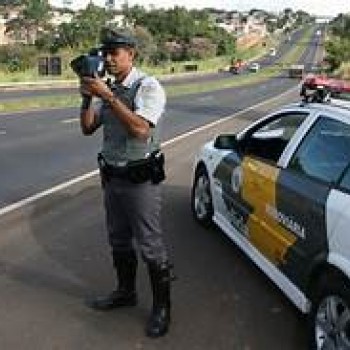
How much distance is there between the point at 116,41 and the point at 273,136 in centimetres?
204

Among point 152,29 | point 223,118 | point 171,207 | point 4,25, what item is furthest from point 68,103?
point 152,29

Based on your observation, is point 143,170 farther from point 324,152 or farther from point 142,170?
point 324,152

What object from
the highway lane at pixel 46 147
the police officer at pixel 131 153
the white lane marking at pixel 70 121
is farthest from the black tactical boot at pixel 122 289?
the white lane marking at pixel 70 121

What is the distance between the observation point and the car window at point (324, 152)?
514cm

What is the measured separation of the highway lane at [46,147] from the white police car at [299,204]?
3.79 metres

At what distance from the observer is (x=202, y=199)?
8.21 metres

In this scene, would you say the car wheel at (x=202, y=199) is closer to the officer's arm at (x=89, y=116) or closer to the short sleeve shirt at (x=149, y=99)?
the officer's arm at (x=89, y=116)

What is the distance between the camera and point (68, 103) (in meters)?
32.4

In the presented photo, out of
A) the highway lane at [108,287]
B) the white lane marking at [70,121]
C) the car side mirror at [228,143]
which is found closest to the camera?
the highway lane at [108,287]

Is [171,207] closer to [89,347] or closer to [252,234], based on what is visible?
[252,234]

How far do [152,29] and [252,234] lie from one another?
144m

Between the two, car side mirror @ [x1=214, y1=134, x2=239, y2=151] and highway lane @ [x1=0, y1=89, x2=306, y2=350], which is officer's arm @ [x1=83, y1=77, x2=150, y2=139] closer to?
highway lane @ [x1=0, y1=89, x2=306, y2=350]

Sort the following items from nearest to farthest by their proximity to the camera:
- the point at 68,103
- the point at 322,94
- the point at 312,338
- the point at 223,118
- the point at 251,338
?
1. the point at 312,338
2. the point at 251,338
3. the point at 322,94
4. the point at 223,118
5. the point at 68,103

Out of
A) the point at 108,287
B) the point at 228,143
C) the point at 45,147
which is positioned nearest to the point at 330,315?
the point at 108,287
